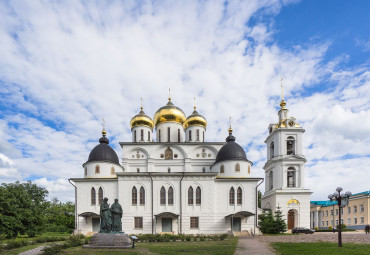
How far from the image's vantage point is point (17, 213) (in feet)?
77.5

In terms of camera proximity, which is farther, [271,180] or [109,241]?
[271,180]

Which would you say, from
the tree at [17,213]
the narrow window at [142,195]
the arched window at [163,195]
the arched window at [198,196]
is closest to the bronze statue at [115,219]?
the narrow window at [142,195]

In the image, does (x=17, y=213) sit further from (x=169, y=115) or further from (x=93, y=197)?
(x=169, y=115)

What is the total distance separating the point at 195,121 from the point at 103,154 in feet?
36.3

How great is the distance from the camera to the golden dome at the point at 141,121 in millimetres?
33241

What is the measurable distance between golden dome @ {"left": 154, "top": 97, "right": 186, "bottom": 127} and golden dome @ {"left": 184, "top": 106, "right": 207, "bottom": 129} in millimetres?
757

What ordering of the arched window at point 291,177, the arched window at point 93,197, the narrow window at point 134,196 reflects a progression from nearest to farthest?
the narrow window at point 134,196 < the arched window at point 93,197 < the arched window at point 291,177

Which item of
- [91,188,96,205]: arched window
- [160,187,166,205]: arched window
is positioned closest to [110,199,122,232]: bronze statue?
[160,187,166,205]: arched window

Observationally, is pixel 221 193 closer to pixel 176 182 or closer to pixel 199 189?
pixel 199 189

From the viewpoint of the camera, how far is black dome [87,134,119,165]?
27969 millimetres

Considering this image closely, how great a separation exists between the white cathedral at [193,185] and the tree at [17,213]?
11.8 ft

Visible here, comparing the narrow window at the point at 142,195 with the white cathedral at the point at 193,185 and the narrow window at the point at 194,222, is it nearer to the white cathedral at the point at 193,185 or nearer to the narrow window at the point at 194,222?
the white cathedral at the point at 193,185

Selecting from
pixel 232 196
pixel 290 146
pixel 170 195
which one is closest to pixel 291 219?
pixel 232 196

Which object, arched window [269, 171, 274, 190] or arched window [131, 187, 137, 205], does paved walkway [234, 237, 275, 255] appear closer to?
arched window [131, 187, 137, 205]
